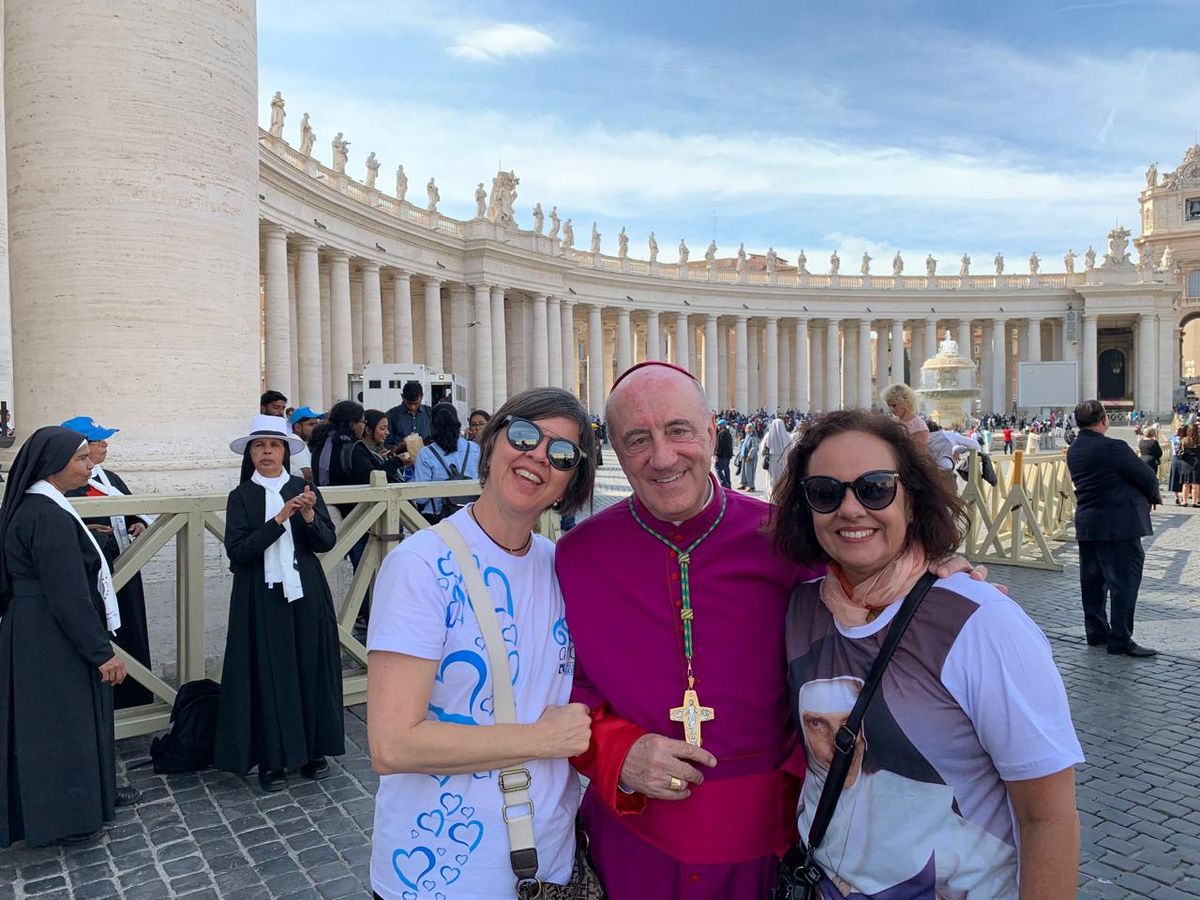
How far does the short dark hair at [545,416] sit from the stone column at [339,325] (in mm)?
34165

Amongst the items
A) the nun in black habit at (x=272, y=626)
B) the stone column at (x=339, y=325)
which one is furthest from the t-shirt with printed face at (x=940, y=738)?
the stone column at (x=339, y=325)

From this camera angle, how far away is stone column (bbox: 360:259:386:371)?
37.0 m

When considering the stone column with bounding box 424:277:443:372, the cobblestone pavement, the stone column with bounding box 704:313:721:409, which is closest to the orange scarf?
the cobblestone pavement

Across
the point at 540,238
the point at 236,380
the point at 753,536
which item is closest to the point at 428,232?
the point at 540,238

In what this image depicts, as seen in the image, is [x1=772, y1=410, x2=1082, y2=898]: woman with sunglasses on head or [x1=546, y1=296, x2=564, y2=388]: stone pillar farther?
[x1=546, y1=296, x2=564, y2=388]: stone pillar

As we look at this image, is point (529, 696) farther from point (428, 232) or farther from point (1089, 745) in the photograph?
point (428, 232)

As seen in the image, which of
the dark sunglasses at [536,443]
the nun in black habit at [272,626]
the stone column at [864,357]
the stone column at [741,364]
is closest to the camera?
the dark sunglasses at [536,443]

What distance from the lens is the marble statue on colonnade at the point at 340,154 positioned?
38125mm

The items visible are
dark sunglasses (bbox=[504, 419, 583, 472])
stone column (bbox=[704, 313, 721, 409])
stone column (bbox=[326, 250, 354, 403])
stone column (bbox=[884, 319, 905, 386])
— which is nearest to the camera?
dark sunglasses (bbox=[504, 419, 583, 472])

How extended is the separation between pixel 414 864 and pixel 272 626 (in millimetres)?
3260

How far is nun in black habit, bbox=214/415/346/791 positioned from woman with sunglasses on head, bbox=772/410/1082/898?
3.53m

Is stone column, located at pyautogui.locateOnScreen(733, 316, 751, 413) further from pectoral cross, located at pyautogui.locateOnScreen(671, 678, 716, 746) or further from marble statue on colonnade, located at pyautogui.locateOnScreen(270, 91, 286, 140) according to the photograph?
pectoral cross, located at pyautogui.locateOnScreen(671, 678, 716, 746)

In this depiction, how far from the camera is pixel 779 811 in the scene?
7.45 ft

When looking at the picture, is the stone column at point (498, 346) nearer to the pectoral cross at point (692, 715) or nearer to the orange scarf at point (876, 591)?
the pectoral cross at point (692, 715)
